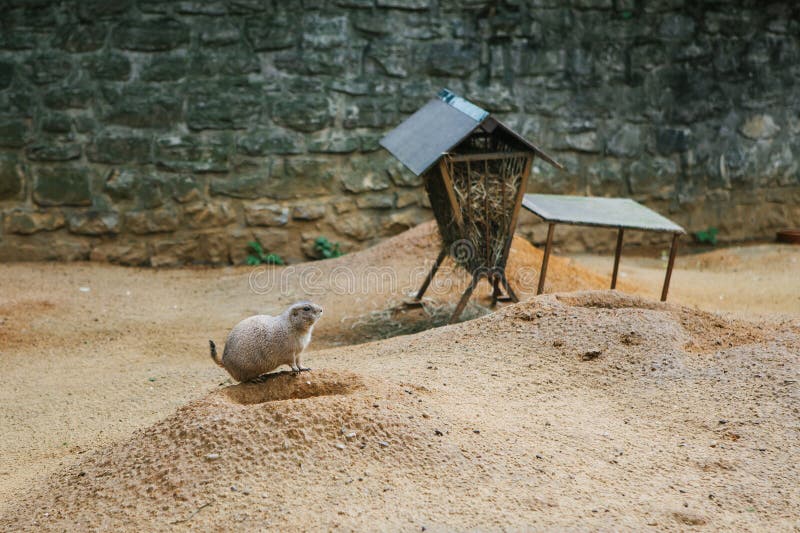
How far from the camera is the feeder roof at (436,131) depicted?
518cm

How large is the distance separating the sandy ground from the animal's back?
0.10 meters

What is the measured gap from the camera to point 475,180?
536cm

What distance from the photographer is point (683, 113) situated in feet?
28.3

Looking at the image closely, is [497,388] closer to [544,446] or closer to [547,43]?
[544,446]

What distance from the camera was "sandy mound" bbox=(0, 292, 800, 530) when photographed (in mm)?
2885

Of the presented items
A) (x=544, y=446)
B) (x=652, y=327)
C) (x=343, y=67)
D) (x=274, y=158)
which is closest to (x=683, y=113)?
(x=343, y=67)

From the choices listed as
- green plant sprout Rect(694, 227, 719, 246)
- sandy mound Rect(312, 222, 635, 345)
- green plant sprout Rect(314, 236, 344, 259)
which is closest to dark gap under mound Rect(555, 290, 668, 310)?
sandy mound Rect(312, 222, 635, 345)

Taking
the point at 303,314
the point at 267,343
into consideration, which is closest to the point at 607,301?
the point at 303,314

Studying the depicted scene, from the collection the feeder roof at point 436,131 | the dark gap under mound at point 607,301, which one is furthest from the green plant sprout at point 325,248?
the dark gap under mound at point 607,301

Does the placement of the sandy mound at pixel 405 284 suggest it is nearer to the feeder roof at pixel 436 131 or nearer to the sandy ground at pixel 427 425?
the sandy ground at pixel 427 425

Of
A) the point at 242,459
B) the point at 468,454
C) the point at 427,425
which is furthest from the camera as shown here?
the point at 427,425

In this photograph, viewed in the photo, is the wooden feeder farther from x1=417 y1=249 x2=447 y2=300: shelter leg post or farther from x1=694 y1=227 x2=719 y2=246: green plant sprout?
x1=694 y1=227 x2=719 y2=246: green plant sprout

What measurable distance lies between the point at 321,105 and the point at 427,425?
505 cm

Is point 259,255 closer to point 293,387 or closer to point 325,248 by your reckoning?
point 325,248
